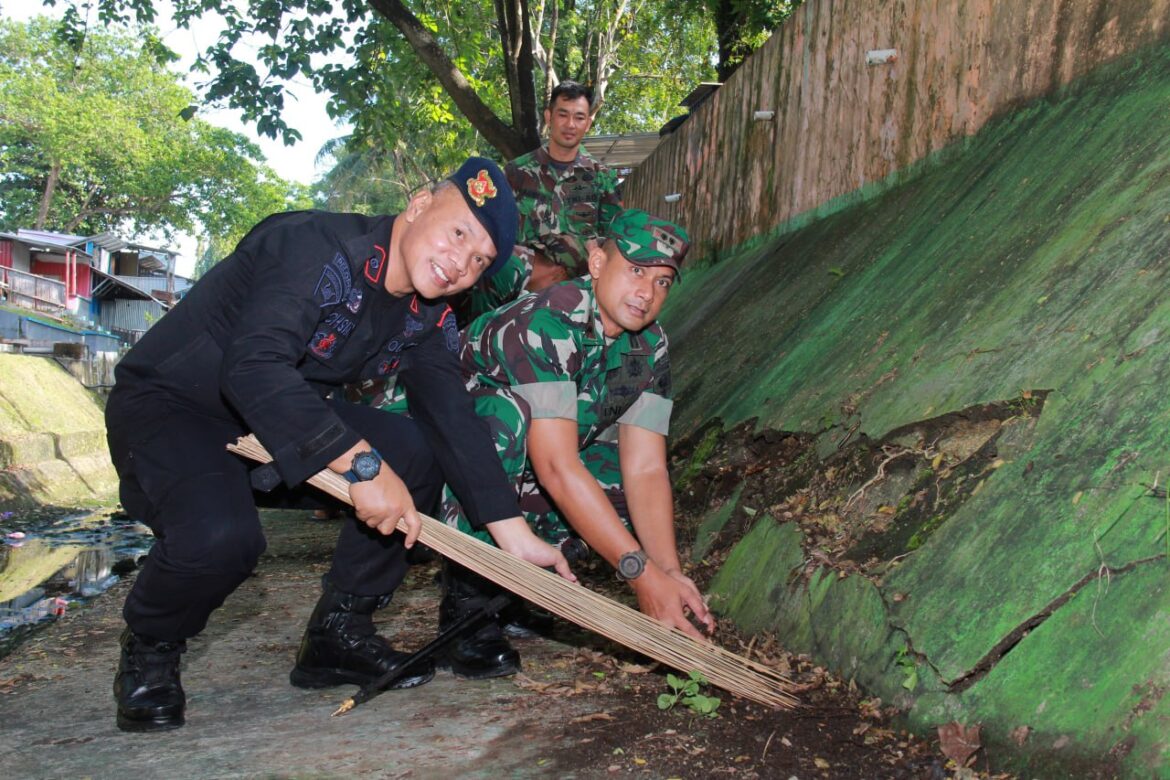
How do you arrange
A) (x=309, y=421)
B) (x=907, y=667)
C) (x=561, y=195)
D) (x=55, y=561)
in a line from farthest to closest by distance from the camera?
(x=561, y=195) < (x=55, y=561) < (x=309, y=421) < (x=907, y=667)

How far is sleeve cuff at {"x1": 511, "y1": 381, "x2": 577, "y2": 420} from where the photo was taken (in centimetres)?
279

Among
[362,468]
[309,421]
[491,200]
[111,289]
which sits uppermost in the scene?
[491,200]

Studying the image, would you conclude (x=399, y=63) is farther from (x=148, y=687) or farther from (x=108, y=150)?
(x=108, y=150)

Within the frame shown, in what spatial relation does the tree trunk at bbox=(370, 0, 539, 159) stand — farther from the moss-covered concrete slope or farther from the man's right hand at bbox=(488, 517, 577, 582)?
the man's right hand at bbox=(488, 517, 577, 582)

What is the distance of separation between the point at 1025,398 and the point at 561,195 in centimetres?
360

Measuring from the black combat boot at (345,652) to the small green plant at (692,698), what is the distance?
70 centimetres

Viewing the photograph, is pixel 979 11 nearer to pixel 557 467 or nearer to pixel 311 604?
pixel 557 467

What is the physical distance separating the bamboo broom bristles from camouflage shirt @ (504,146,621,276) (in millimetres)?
3293

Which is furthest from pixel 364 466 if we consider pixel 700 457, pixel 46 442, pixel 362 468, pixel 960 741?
pixel 46 442

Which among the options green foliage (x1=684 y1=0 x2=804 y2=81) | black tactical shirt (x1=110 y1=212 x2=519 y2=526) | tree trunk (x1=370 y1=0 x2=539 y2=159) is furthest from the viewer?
green foliage (x1=684 y1=0 x2=804 y2=81)

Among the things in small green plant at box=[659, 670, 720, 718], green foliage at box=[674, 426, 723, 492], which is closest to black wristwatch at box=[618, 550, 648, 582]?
small green plant at box=[659, 670, 720, 718]

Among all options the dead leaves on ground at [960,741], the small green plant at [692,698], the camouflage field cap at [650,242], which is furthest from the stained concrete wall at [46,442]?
the dead leaves on ground at [960,741]

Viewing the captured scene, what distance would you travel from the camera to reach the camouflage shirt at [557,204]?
5.59 m

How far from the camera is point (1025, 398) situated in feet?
7.75
